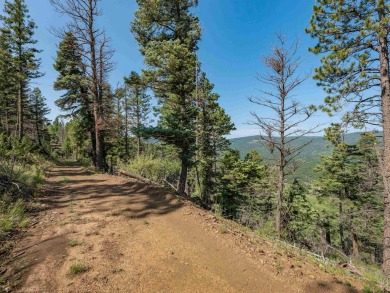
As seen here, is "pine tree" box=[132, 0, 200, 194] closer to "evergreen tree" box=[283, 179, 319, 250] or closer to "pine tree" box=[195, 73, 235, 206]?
"pine tree" box=[195, 73, 235, 206]

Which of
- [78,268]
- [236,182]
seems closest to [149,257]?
[78,268]

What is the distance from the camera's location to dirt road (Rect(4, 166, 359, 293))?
362cm

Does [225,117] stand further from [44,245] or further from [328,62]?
[44,245]

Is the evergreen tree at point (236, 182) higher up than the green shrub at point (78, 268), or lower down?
lower down

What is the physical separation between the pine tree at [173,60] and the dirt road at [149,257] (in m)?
4.29

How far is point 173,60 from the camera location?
943cm

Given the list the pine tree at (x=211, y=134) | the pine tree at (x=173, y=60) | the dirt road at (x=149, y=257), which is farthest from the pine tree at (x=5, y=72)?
the dirt road at (x=149, y=257)

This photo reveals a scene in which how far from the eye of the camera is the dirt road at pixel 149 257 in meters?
3.62

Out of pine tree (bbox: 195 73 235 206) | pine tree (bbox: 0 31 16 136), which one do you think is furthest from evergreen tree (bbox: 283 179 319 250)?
pine tree (bbox: 0 31 16 136)

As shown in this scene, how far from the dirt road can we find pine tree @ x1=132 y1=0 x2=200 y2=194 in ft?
14.1

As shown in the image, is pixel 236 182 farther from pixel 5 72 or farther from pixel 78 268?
pixel 5 72

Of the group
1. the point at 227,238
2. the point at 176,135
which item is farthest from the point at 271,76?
the point at 227,238

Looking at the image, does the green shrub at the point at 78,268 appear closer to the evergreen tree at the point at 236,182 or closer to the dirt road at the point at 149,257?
the dirt road at the point at 149,257

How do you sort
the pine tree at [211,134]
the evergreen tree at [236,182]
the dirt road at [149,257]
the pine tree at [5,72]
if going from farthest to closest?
the evergreen tree at [236,182], the pine tree at [211,134], the pine tree at [5,72], the dirt road at [149,257]
